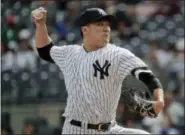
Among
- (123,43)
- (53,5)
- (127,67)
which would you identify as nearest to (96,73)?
(127,67)

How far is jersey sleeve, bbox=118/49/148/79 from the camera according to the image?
15.4 ft

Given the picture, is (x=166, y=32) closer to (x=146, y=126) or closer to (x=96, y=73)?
(x=146, y=126)

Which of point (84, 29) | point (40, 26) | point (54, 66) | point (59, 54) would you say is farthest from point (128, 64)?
point (54, 66)

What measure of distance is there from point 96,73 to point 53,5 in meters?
7.19

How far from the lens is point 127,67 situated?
4719mm

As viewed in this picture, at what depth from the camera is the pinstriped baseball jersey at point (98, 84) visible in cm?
481

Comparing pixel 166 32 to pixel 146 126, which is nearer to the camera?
pixel 146 126

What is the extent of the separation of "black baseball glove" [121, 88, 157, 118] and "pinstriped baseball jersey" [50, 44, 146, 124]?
0.27ft

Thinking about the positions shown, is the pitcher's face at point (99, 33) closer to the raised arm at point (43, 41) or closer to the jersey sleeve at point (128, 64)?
the jersey sleeve at point (128, 64)

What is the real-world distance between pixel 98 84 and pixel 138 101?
34 cm

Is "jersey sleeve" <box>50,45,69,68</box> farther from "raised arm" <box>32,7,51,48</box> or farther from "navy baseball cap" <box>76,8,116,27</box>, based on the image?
"navy baseball cap" <box>76,8,116,27</box>

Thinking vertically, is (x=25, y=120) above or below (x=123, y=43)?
below

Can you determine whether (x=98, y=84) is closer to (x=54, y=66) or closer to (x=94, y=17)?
(x=94, y=17)

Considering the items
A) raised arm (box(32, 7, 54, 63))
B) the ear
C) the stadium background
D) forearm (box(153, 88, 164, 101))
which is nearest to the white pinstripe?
the ear
